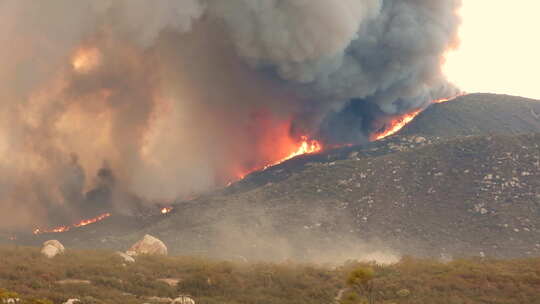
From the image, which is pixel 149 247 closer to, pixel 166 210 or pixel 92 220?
pixel 166 210

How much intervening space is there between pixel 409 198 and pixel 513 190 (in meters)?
12.0

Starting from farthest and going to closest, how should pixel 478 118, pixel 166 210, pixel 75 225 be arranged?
1. pixel 478 118
2. pixel 166 210
3. pixel 75 225

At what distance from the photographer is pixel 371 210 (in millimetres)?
62781

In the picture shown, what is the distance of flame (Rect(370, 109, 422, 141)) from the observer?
9305cm

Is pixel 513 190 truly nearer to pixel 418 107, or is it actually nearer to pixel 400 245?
pixel 400 245

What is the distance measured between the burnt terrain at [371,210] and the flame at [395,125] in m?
7.98

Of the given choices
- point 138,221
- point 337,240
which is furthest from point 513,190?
point 138,221

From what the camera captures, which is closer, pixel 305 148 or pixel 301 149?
pixel 305 148

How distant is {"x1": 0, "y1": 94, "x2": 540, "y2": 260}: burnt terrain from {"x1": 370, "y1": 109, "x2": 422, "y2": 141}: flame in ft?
26.2

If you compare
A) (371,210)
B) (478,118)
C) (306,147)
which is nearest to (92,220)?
(306,147)

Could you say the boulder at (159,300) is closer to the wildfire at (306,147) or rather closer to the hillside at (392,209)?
the hillside at (392,209)

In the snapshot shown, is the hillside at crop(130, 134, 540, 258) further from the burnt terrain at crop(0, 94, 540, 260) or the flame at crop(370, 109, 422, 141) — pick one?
the flame at crop(370, 109, 422, 141)

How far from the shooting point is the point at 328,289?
2667 cm

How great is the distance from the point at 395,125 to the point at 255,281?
238 feet
